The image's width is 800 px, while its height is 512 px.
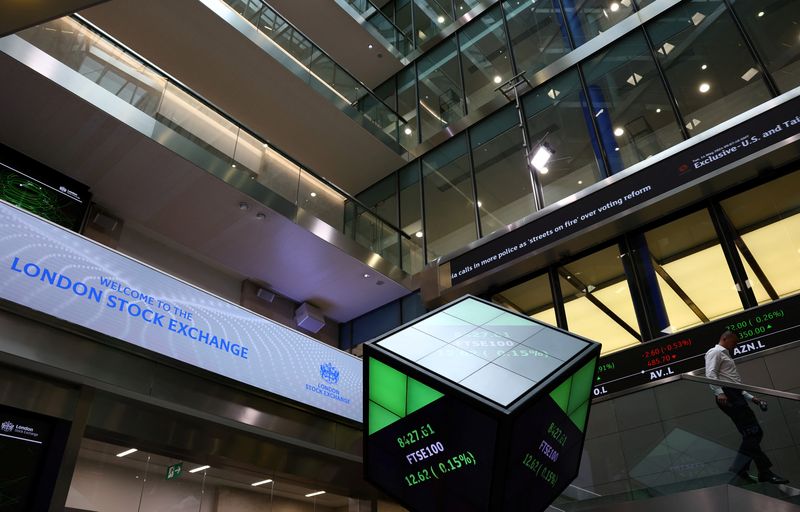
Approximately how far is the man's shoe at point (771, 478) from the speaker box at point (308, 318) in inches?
384

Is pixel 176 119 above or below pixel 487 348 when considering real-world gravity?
above

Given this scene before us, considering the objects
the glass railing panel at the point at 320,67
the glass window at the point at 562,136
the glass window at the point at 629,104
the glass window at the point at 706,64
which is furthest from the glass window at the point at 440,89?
the glass window at the point at 706,64

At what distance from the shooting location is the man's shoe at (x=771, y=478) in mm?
4816

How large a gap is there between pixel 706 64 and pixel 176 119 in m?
9.39

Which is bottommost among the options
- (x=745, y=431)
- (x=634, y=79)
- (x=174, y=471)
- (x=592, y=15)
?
(x=745, y=431)

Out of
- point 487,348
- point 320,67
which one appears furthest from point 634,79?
point 487,348

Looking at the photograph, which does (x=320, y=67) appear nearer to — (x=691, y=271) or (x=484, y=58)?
(x=484, y=58)

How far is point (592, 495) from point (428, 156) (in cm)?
1018

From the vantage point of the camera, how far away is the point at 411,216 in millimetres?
14102

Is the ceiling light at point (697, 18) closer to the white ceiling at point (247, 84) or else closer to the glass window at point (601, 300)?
the glass window at point (601, 300)

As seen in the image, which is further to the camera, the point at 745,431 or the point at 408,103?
the point at 408,103

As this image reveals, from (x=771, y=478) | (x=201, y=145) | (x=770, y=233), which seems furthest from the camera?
(x=201, y=145)

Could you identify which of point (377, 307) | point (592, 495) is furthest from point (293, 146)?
point (592, 495)

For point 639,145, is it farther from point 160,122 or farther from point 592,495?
point 160,122
